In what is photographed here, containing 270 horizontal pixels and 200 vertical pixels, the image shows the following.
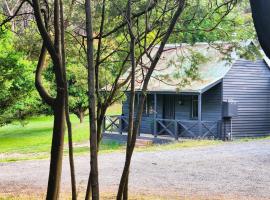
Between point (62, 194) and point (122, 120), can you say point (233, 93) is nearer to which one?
point (122, 120)

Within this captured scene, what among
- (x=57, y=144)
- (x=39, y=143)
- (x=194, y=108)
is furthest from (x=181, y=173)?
(x=39, y=143)

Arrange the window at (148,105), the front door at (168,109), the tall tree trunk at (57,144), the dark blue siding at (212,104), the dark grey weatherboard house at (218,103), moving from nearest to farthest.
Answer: the tall tree trunk at (57,144), the dark grey weatherboard house at (218,103), the dark blue siding at (212,104), the front door at (168,109), the window at (148,105)

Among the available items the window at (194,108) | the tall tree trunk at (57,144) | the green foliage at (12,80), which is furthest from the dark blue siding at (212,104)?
the tall tree trunk at (57,144)

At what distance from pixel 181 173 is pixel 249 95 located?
14782 millimetres

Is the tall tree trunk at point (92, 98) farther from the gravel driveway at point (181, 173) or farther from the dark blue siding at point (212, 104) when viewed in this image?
the dark blue siding at point (212, 104)

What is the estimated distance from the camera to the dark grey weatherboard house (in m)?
27.6

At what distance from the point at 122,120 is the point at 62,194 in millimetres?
19298

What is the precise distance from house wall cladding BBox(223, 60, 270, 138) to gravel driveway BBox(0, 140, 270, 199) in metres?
6.51

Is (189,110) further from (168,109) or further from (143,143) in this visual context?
(143,143)

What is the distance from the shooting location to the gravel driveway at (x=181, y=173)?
42.6ft

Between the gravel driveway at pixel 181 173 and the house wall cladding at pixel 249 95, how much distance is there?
651cm

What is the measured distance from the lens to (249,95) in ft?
97.3

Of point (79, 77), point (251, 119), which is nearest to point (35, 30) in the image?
point (79, 77)

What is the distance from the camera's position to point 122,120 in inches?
1245
